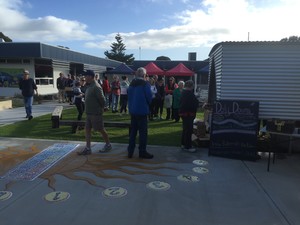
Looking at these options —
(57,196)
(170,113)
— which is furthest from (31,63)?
(57,196)

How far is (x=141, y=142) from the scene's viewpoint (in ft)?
19.7

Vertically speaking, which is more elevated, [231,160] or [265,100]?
[265,100]

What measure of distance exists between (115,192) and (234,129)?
3164 mm

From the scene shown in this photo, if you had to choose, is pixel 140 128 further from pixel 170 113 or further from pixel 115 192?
pixel 170 113

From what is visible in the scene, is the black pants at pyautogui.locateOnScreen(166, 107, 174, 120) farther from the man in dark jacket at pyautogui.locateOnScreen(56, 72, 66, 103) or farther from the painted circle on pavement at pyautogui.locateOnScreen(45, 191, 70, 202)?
the man in dark jacket at pyautogui.locateOnScreen(56, 72, 66, 103)

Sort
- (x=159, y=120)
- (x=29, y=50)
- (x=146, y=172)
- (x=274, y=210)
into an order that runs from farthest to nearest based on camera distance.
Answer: (x=29, y=50), (x=159, y=120), (x=146, y=172), (x=274, y=210)

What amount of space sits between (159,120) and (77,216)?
8040 mm

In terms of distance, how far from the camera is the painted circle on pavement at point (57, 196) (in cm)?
408

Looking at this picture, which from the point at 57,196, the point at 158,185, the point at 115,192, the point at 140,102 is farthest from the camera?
the point at 140,102

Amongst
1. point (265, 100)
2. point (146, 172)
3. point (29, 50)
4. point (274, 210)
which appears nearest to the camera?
point (274, 210)

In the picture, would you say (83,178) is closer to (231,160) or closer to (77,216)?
(77,216)

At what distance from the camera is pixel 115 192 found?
14.2 ft

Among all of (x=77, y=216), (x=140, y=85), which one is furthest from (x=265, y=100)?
(x=77, y=216)

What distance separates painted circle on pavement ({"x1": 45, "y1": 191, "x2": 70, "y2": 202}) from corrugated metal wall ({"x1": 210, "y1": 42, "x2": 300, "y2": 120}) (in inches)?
165
